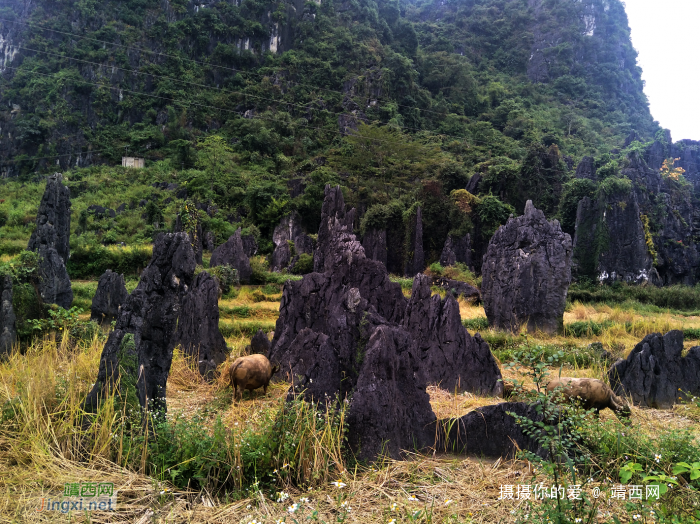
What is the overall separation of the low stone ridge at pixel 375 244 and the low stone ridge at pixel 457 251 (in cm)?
325

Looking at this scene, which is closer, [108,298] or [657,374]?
[657,374]

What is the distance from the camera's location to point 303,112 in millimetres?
46375

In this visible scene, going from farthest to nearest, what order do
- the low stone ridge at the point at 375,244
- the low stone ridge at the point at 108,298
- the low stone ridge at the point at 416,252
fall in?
the low stone ridge at the point at 375,244 → the low stone ridge at the point at 416,252 → the low stone ridge at the point at 108,298

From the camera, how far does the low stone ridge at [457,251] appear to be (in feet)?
77.7

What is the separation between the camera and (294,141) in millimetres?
42688

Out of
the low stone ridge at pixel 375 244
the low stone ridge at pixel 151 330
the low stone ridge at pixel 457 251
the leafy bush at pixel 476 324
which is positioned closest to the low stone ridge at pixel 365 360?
the low stone ridge at pixel 151 330

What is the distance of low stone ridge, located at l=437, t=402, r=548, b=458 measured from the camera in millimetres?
3721

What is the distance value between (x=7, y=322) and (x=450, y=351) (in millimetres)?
6591

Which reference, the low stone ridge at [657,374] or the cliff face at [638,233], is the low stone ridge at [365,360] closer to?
the low stone ridge at [657,374]

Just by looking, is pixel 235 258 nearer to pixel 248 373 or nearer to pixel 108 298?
pixel 108 298

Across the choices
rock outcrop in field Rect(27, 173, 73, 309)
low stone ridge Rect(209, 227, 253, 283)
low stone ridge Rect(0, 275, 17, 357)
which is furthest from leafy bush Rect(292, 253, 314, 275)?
low stone ridge Rect(0, 275, 17, 357)

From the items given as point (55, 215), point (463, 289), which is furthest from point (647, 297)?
point (55, 215)

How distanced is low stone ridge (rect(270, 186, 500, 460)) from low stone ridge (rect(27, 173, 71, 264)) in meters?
7.83

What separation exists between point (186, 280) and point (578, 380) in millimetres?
4390
